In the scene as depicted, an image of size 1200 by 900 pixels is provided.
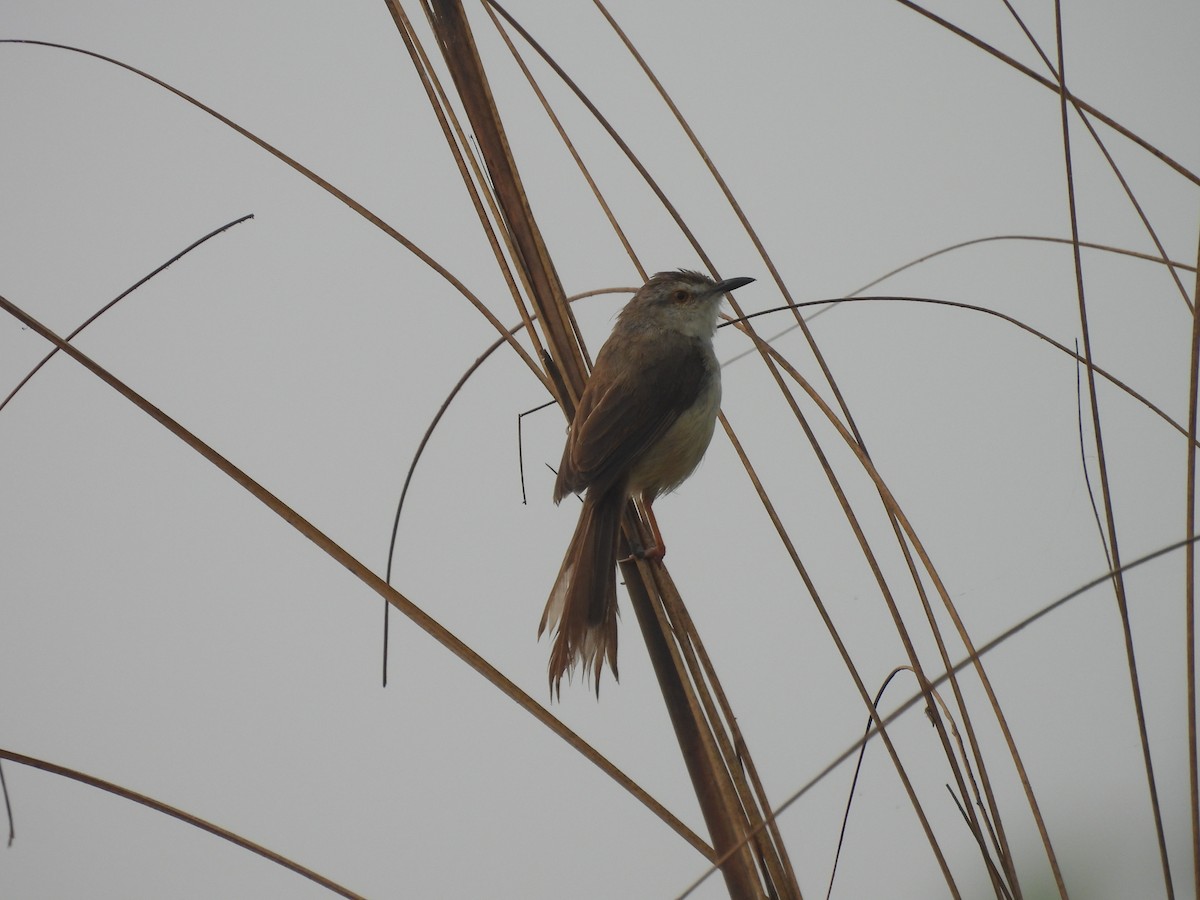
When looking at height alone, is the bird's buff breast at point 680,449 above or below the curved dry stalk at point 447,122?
above

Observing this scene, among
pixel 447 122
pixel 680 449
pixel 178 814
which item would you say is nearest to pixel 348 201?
pixel 447 122

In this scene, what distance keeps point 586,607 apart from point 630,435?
825 mm

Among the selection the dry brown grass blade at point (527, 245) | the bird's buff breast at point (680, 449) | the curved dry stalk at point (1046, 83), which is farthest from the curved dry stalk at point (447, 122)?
the bird's buff breast at point (680, 449)

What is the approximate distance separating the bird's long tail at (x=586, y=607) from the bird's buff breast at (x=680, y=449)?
1.57 ft

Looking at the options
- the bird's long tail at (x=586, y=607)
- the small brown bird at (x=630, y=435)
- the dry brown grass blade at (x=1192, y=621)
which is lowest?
the dry brown grass blade at (x=1192, y=621)

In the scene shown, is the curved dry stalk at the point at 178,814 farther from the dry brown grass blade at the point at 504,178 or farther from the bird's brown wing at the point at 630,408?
the bird's brown wing at the point at 630,408

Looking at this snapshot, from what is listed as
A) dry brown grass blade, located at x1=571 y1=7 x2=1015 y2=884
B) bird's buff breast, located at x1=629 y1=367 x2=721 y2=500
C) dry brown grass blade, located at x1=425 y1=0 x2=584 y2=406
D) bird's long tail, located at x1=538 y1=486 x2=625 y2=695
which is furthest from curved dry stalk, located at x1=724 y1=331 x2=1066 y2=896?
bird's buff breast, located at x1=629 y1=367 x2=721 y2=500

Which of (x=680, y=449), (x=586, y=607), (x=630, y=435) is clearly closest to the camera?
(x=586, y=607)

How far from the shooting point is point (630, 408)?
313cm

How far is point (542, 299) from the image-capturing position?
1.78 m

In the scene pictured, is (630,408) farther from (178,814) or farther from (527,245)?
(178,814)

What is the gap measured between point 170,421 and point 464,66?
2.71 ft

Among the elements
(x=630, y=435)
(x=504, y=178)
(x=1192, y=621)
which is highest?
(x=630, y=435)

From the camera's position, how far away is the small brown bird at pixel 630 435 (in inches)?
Result: 93.1
